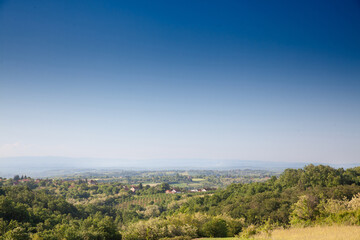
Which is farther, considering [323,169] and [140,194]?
[140,194]

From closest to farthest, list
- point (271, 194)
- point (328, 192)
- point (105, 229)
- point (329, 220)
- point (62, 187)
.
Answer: point (329, 220) → point (105, 229) → point (328, 192) → point (271, 194) → point (62, 187)

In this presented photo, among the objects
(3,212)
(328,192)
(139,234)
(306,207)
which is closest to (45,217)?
(3,212)

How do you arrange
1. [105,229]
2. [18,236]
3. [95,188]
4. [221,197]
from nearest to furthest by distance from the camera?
1. [18,236]
2. [105,229]
3. [221,197]
4. [95,188]

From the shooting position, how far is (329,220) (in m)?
16.0

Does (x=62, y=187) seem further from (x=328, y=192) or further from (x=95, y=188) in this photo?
(x=328, y=192)

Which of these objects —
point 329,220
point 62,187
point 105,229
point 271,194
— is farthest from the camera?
point 62,187

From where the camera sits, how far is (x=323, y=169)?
1903 inches

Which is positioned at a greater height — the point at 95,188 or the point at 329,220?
the point at 329,220

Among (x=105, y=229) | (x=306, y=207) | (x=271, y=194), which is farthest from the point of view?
(x=271, y=194)

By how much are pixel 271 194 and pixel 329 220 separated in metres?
23.7

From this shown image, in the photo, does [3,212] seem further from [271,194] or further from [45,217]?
[271,194]

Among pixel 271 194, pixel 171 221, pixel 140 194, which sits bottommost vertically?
pixel 140 194

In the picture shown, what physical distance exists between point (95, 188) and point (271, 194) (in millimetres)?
75272

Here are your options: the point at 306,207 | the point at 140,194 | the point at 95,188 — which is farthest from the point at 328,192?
the point at 95,188
